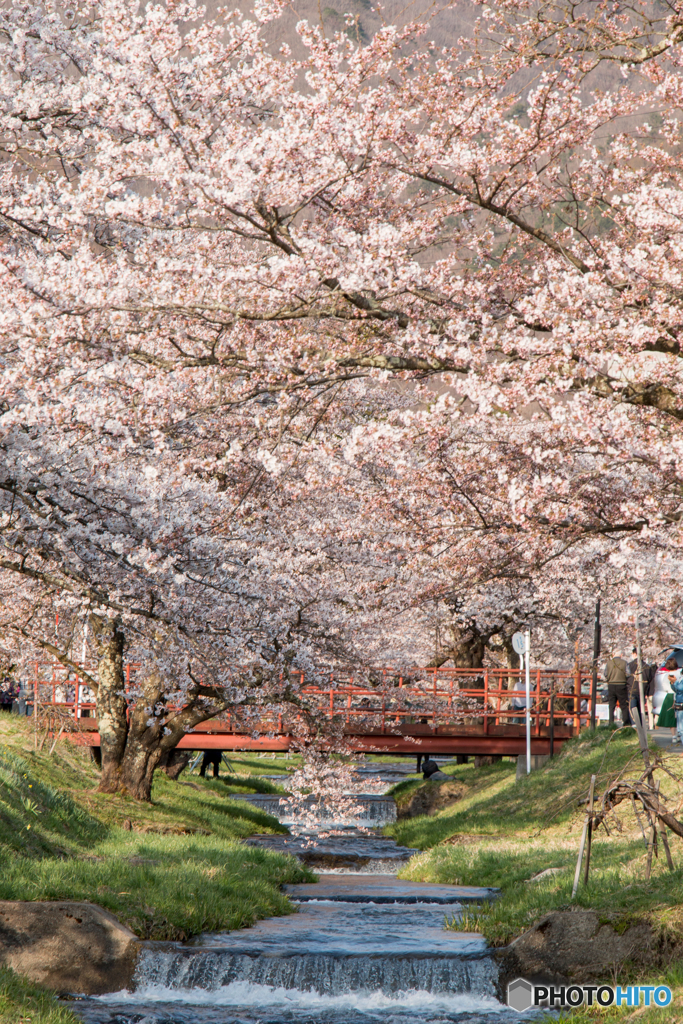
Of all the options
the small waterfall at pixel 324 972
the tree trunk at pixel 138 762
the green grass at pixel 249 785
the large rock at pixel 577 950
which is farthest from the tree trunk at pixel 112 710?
the green grass at pixel 249 785

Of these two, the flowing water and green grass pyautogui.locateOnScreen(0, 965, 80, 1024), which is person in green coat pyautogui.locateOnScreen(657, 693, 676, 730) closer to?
the flowing water

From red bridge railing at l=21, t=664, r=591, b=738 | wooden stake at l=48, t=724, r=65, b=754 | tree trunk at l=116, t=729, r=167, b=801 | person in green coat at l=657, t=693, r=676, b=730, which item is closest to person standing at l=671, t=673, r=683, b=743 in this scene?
person in green coat at l=657, t=693, r=676, b=730

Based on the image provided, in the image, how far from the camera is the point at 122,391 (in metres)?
9.30

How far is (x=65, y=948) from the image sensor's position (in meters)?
11.3

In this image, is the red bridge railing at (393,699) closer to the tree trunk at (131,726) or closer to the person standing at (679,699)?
the tree trunk at (131,726)

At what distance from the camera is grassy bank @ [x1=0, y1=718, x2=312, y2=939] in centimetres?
1301

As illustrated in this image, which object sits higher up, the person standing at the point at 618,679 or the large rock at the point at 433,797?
the person standing at the point at 618,679

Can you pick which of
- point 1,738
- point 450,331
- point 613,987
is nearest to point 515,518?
point 450,331

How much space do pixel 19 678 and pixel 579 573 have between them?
15.5 meters

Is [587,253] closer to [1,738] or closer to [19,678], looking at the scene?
[1,738]

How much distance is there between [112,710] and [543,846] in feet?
32.1

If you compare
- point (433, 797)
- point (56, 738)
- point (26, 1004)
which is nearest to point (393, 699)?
point (433, 797)

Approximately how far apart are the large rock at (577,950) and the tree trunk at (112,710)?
11.4 meters

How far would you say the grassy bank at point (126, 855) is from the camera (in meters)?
13.0
